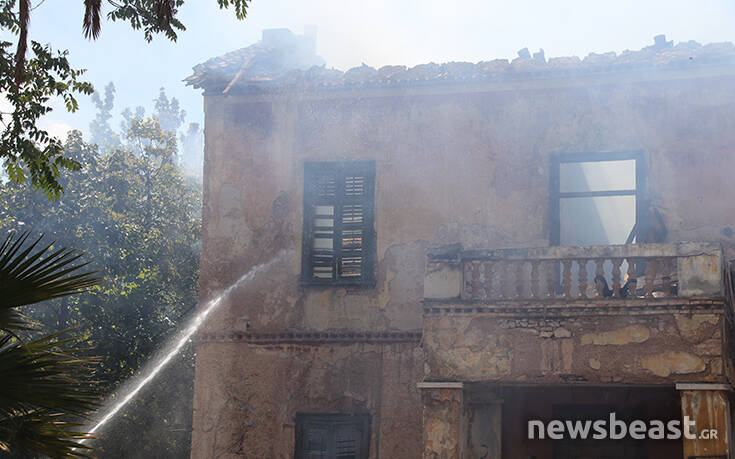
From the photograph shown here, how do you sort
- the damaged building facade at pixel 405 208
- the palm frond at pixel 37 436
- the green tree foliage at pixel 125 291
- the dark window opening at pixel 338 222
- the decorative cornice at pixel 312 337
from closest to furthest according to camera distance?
the palm frond at pixel 37 436 < the damaged building facade at pixel 405 208 < the decorative cornice at pixel 312 337 < the dark window opening at pixel 338 222 < the green tree foliage at pixel 125 291

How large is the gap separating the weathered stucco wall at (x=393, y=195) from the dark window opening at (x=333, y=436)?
5.9 inches

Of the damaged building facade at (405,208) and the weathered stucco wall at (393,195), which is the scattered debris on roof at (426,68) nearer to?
the damaged building facade at (405,208)

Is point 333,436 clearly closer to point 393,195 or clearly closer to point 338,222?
point 338,222

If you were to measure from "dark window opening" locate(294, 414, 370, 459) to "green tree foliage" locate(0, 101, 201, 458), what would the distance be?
10594mm

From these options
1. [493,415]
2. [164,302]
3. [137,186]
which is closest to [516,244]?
[493,415]

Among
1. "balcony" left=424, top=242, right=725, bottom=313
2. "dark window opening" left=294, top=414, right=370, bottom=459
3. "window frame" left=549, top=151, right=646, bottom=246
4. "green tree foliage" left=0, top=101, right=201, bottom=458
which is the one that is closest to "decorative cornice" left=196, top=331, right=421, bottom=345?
"dark window opening" left=294, top=414, right=370, bottom=459

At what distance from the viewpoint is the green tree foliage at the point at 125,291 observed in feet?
80.3

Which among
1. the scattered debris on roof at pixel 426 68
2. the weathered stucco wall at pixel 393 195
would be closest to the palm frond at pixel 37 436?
the weathered stucco wall at pixel 393 195

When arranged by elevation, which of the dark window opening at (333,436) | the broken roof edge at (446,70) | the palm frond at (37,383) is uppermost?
the broken roof edge at (446,70)

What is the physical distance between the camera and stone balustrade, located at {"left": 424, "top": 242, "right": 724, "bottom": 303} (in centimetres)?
1032

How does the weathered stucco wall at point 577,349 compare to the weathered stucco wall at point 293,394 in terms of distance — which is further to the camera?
the weathered stucco wall at point 293,394

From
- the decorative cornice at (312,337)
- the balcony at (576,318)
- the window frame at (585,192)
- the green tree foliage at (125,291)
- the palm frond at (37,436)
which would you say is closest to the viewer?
the palm frond at (37,436)

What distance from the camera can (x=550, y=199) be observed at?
46.8ft

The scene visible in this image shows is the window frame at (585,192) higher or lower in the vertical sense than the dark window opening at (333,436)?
higher
